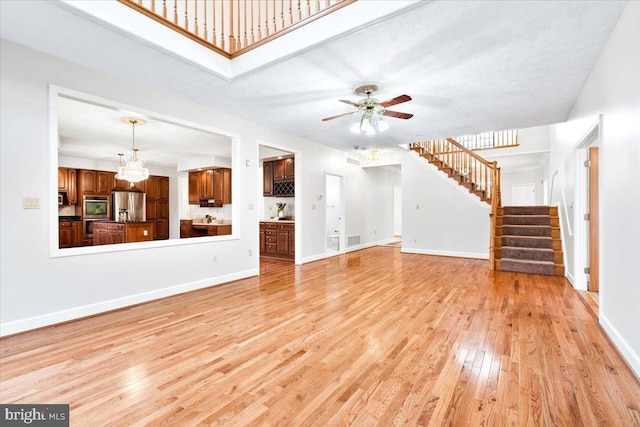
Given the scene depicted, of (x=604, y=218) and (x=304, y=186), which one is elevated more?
(x=304, y=186)

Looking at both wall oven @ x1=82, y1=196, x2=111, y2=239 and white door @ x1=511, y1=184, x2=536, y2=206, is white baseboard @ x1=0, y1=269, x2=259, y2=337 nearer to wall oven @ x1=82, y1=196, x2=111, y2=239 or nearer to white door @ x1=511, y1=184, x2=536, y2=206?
wall oven @ x1=82, y1=196, x2=111, y2=239

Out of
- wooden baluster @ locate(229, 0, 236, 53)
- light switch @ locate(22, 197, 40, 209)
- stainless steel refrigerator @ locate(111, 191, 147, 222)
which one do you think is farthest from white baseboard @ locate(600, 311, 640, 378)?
stainless steel refrigerator @ locate(111, 191, 147, 222)

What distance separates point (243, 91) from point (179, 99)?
0.97m

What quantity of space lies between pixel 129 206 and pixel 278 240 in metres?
5.29

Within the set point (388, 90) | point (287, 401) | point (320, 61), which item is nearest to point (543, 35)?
point (388, 90)

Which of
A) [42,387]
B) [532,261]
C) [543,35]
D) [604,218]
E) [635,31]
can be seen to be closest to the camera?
[42,387]

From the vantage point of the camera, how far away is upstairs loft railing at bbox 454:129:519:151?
26.5 feet

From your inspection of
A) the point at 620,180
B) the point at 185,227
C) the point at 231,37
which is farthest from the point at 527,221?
the point at 185,227

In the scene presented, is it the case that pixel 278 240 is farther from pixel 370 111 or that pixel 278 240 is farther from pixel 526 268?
pixel 526 268

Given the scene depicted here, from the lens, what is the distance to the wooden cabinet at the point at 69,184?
8180 mm

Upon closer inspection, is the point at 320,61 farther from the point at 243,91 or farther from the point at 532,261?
the point at 532,261

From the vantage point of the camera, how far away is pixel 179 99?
161 inches

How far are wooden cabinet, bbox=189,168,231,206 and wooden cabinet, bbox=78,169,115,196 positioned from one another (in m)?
2.37

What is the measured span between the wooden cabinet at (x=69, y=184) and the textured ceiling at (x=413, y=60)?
6620 millimetres
